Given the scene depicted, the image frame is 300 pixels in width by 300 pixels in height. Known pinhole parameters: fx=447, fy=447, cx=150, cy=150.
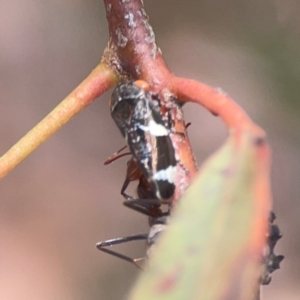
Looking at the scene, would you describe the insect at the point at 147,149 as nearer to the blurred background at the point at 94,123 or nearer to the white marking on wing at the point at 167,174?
the white marking on wing at the point at 167,174

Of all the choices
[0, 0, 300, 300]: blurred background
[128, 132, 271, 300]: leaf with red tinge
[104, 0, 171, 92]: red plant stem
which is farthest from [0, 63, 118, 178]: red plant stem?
[0, 0, 300, 300]: blurred background

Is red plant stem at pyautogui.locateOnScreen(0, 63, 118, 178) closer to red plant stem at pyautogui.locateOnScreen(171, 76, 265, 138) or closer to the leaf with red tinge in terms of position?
red plant stem at pyautogui.locateOnScreen(171, 76, 265, 138)

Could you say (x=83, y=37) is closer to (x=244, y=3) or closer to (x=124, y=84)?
(x=244, y=3)

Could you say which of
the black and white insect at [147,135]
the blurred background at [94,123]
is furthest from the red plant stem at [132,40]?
the blurred background at [94,123]

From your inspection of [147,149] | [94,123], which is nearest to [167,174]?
[147,149]

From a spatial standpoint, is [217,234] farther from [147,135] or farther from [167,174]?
[147,135]

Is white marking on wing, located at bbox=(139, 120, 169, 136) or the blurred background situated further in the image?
the blurred background

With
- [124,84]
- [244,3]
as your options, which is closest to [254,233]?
[124,84]
